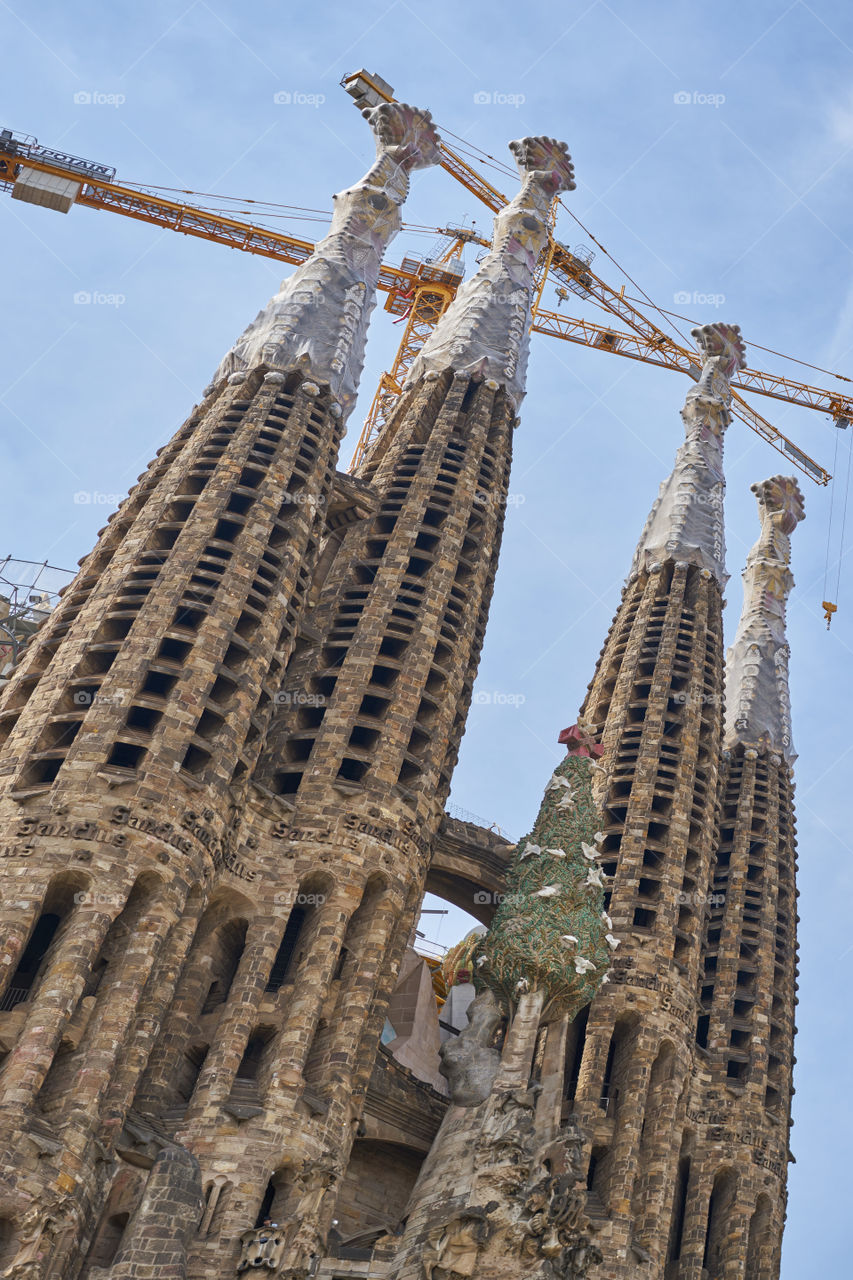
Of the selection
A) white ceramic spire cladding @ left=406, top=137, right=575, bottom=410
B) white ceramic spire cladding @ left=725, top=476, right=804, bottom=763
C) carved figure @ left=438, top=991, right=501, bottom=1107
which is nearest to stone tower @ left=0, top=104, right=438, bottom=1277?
carved figure @ left=438, top=991, right=501, bottom=1107

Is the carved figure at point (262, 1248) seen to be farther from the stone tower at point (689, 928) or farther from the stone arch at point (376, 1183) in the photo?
the stone tower at point (689, 928)

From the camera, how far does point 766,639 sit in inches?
3019

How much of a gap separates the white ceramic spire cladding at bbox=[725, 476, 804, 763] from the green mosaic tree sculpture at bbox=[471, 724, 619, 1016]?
66.6 feet

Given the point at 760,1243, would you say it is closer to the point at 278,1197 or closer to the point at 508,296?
the point at 278,1197

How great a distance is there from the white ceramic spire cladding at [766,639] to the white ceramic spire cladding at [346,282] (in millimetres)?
22860

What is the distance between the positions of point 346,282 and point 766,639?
26.2 metres

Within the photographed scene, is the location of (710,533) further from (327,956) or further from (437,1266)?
(437,1266)

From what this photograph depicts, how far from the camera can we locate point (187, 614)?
47.1 metres

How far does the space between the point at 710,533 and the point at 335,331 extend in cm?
2100

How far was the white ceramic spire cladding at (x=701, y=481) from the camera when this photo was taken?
71812 mm

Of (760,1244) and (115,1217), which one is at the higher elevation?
(760,1244)

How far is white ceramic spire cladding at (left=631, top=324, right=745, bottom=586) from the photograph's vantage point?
71.8 metres

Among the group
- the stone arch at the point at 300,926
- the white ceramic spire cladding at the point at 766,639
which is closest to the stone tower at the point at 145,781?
the stone arch at the point at 300,926

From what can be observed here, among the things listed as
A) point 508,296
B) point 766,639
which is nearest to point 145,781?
point 508,296
